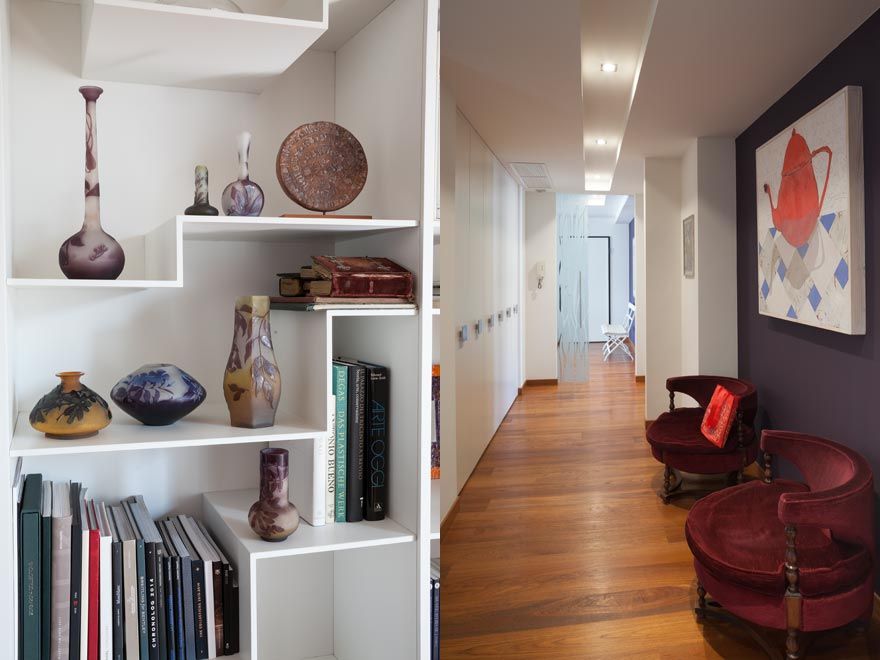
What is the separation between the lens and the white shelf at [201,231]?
1.11m

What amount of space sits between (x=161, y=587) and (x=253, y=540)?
0.60ft

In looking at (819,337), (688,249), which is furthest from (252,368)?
(819,337)

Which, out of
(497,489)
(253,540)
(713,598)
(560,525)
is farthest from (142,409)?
(713,598)

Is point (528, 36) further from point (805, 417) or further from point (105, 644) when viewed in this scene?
point (105, 644)

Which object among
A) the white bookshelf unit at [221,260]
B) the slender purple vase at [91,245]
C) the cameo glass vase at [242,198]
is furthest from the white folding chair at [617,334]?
the slender purple vase at [91,245]

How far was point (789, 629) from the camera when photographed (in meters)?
0.55

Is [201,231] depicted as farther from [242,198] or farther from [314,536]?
[314,536]

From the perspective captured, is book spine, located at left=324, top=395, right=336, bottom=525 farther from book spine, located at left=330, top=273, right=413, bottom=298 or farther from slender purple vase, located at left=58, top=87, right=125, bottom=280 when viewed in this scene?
slender purple vase, located at left=58, top=87, right=125, bottom=280

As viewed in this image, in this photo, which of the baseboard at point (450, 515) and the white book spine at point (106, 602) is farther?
the white book spine at point (106, 602)

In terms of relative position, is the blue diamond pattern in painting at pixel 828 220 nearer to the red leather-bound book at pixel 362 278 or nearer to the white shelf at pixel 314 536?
the red leather-bound book at pixel 362 278

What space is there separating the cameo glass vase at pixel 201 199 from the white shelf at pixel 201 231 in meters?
0.02

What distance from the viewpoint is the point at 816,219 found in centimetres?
56

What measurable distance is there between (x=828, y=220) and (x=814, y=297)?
6 cm

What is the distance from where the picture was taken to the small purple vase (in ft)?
3.92
